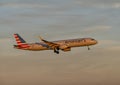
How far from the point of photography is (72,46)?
199875 millimetres

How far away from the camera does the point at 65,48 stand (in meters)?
200

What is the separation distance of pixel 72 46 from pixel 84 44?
654 cm

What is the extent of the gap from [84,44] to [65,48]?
10283 mm

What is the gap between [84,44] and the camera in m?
198

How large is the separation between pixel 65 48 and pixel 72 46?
12.6 ft
